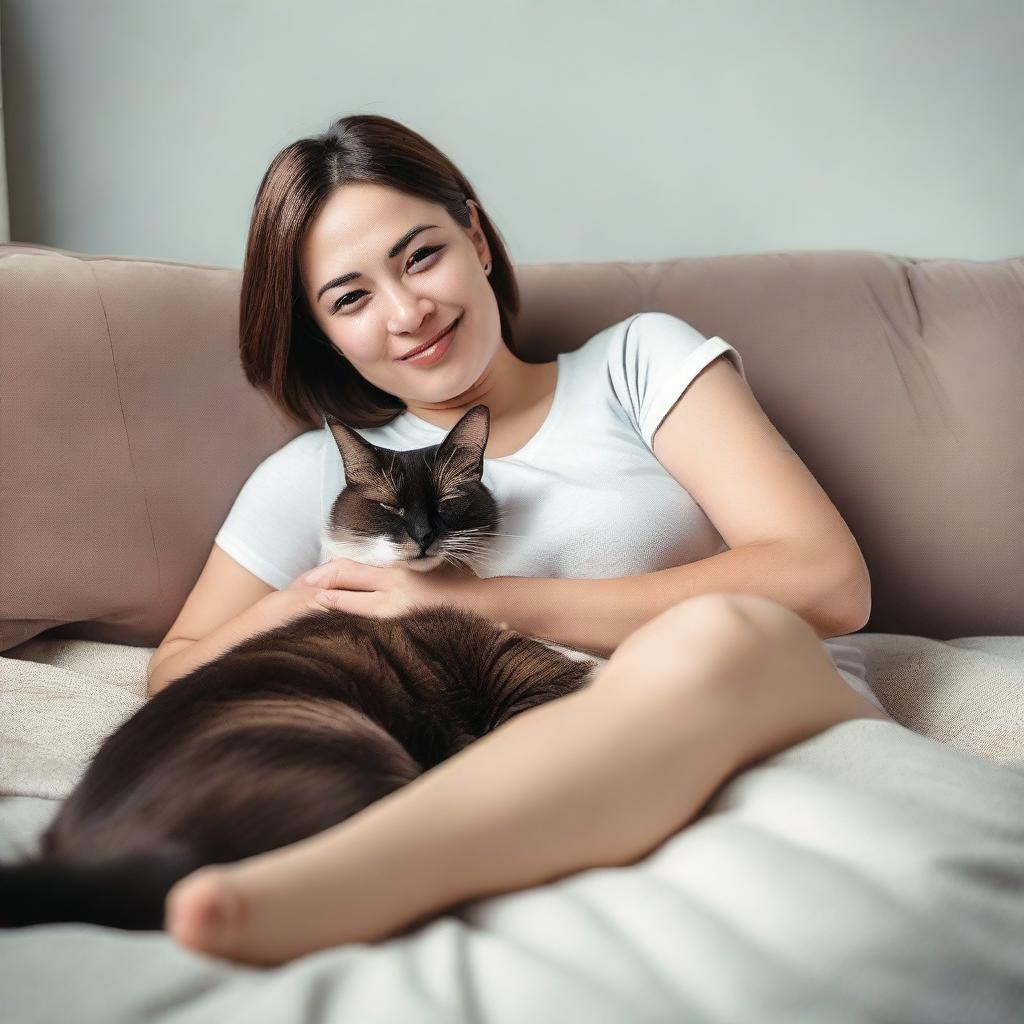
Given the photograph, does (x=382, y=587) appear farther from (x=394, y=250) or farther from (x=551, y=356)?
(x=551, y=356)

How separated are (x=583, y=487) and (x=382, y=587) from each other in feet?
1.06

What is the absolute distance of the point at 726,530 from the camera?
1321 mm

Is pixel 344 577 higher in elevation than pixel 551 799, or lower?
lower

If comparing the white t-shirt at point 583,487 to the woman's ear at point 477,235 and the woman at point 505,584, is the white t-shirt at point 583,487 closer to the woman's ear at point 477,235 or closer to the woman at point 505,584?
the woman at point 505,584

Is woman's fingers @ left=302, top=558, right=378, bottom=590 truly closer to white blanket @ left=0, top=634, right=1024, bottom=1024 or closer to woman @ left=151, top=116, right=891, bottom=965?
woman @ left=151, top=116, right=891, bottom=965

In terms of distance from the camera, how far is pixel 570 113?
204cm

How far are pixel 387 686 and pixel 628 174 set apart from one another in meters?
1.47

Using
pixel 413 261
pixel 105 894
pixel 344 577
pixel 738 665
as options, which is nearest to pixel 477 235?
pixel 413 261

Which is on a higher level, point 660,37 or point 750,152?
point 660,37

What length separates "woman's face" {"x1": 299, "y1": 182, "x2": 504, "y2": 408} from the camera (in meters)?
1.37

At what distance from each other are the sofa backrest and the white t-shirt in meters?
0.12

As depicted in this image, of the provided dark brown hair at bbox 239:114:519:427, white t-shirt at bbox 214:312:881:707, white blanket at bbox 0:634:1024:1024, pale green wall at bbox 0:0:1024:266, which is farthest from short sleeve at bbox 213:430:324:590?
white blanket at bbox 0:634:1024:1024

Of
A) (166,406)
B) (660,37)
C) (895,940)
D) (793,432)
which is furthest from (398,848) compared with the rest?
(660,37)

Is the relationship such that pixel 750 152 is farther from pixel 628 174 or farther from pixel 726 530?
pixel 726 530
